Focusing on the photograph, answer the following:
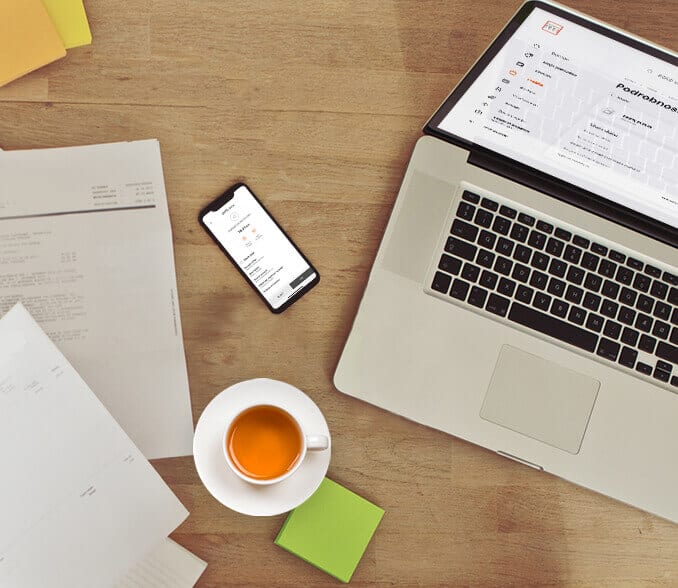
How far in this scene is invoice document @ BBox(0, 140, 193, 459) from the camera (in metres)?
0.66

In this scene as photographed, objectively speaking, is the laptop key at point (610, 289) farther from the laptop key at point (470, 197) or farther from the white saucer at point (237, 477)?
the white saucer at point (237, 477)

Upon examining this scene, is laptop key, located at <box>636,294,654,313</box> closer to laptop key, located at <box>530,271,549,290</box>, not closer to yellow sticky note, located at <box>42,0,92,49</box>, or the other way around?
laptop key, located at <box>530,271,549,290</box>

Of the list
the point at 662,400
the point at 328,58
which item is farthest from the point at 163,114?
the point at 662,400

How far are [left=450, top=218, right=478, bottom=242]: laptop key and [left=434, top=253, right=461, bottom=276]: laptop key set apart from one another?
0.03m

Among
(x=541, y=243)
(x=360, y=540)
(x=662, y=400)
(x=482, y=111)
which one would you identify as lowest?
(x=360, y=540)

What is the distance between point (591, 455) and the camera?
678mm

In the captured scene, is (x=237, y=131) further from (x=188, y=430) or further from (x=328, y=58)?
(x=188, y=430)

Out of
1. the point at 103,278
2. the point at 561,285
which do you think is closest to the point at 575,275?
the point at 561,285

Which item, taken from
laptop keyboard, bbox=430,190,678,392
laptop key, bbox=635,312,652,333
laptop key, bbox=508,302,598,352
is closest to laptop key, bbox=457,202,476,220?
laptop keyboard, bbox=430,190,678,392

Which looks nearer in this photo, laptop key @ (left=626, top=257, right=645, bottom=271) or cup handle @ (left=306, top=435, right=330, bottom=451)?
cup handle @ (left=306, top=435, right=330, bottom=451)

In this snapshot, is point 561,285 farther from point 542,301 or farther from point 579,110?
point 579,110

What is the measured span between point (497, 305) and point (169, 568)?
0.42 meters

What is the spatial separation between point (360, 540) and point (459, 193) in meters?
0.37

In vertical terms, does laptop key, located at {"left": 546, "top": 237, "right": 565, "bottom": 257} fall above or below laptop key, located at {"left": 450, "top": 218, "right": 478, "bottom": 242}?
below
